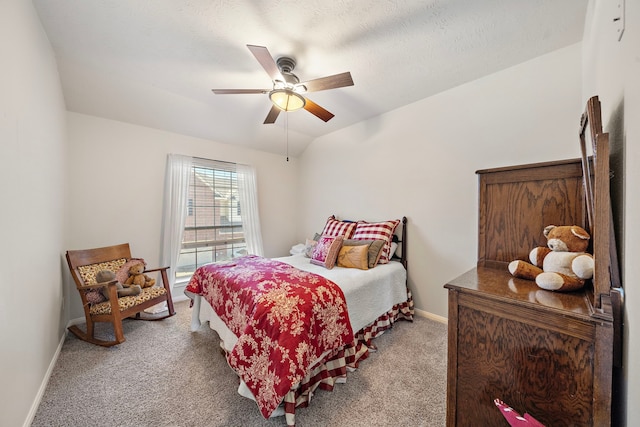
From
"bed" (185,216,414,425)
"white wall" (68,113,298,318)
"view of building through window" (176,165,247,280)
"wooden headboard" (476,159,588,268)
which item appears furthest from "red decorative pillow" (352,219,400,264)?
"white wall" (68,113,298,318)

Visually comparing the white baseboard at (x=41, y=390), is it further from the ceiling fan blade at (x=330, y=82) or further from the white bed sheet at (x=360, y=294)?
the ceiling fan blade at (x=330, y=82)

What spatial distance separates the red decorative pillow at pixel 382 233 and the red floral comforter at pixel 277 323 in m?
1.04

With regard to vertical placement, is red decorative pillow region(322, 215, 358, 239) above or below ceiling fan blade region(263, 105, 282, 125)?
below

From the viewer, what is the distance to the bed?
1352mm

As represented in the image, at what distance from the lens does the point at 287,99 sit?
1.98 meters

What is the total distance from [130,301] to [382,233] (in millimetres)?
2821

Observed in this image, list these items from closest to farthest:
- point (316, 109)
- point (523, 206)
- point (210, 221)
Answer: point (523, 206) → point (316, 109) → point (210, 221)

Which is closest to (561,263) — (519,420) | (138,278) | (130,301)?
(519,420)

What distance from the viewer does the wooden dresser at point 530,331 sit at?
0.70 meters

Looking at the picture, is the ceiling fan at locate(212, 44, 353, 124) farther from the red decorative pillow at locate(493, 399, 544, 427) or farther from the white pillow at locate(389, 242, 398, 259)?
the red decorative pillow at locate(493, 399, 544, 427)

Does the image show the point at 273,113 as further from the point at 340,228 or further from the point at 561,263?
the point at 561,263

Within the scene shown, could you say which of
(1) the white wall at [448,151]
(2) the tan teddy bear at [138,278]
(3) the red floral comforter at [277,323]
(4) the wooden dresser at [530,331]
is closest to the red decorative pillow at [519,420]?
(4) the wooden dresser at [530,331]

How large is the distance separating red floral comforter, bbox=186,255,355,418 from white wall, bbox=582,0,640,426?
1279 millimetres

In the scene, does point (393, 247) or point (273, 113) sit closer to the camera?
point (273, 113)
